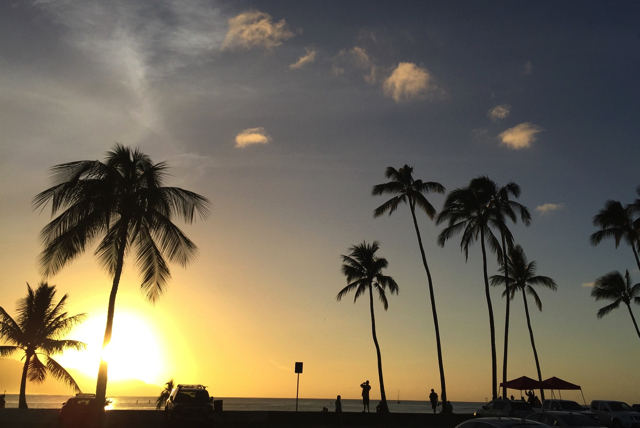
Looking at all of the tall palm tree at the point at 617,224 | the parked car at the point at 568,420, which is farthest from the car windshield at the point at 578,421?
the tall palm tree at the point at 617,224

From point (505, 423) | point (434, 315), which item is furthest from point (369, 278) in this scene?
point (505, 423)

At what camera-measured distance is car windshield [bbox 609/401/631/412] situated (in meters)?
27.7

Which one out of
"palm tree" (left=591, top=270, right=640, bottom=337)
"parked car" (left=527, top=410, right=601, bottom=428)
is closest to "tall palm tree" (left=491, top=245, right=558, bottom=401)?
"palm tree" (left=591, top=270, right=640, bottom=337)

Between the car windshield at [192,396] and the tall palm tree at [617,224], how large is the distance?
4213cm

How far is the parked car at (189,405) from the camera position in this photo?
20.5m

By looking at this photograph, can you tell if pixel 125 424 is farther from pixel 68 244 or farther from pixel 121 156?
pixel 121 156

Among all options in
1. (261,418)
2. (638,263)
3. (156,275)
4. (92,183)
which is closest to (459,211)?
(638,263)

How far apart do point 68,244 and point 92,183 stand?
8.34 ft

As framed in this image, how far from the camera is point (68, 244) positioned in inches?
760

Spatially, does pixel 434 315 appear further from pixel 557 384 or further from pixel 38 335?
pixel 38 335

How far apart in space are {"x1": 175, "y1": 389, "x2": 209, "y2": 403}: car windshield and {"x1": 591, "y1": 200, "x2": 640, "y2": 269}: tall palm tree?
42.1m

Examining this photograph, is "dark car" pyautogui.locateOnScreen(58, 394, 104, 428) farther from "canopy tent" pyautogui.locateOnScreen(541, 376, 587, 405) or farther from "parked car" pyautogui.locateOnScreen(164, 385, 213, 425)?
"canopy tent" pyautogui.locateOnScreen(541, 376, 587, 405)

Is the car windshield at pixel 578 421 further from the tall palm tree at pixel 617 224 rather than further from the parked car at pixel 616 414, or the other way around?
the tall palm tree at pixel 617 224

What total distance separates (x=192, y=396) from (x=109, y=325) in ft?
15.8
